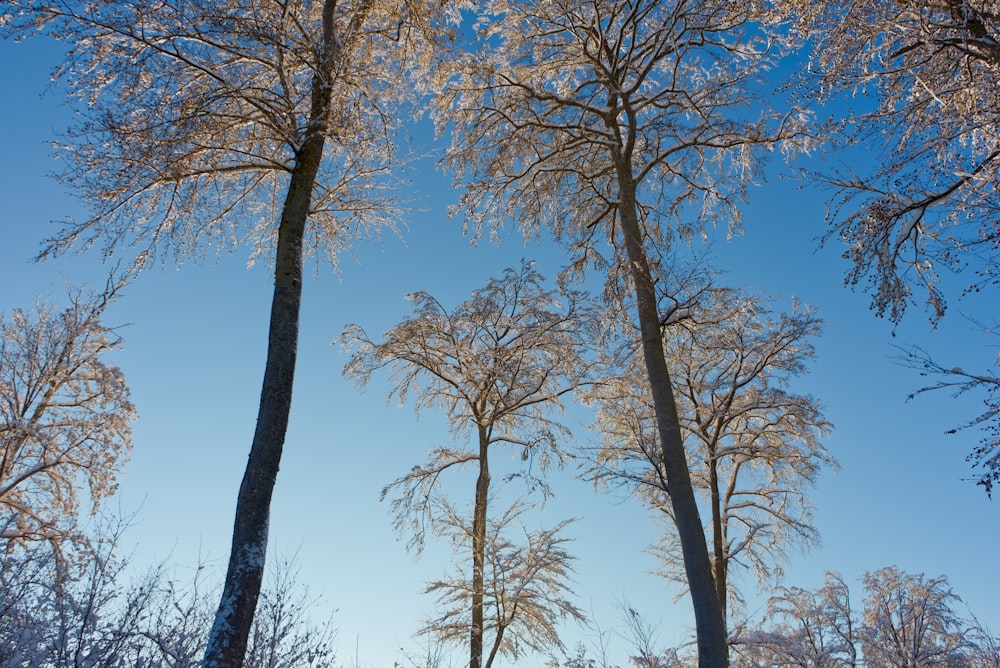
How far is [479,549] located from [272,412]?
22.5 ft

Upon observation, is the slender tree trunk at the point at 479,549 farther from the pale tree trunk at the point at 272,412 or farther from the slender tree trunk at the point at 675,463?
the pale tree trunk at the point at 272,412

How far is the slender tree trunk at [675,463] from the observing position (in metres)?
6.28

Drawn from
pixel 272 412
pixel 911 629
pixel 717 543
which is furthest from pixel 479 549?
pixel 911 629

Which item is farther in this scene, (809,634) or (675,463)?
(809,634)

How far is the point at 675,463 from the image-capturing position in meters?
7.12

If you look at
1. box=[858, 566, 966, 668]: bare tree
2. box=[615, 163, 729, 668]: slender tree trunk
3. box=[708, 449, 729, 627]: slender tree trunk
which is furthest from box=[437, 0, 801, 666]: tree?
box=[858, 566, 966, 668]: bare tree

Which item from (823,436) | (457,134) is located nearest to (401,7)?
(457,134)

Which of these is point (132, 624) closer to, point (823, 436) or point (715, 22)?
point (715, 22)

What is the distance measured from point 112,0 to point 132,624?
578 cm

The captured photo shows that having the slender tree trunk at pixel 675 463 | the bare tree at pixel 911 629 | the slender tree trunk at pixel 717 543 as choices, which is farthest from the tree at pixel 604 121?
the bare tree at pixel 911 629

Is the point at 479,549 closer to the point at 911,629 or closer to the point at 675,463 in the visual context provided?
the point at 675,463

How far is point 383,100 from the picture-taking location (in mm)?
8328

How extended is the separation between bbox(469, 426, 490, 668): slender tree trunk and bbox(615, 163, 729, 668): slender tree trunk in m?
4.86

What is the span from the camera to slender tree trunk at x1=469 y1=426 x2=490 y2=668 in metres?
10.8
